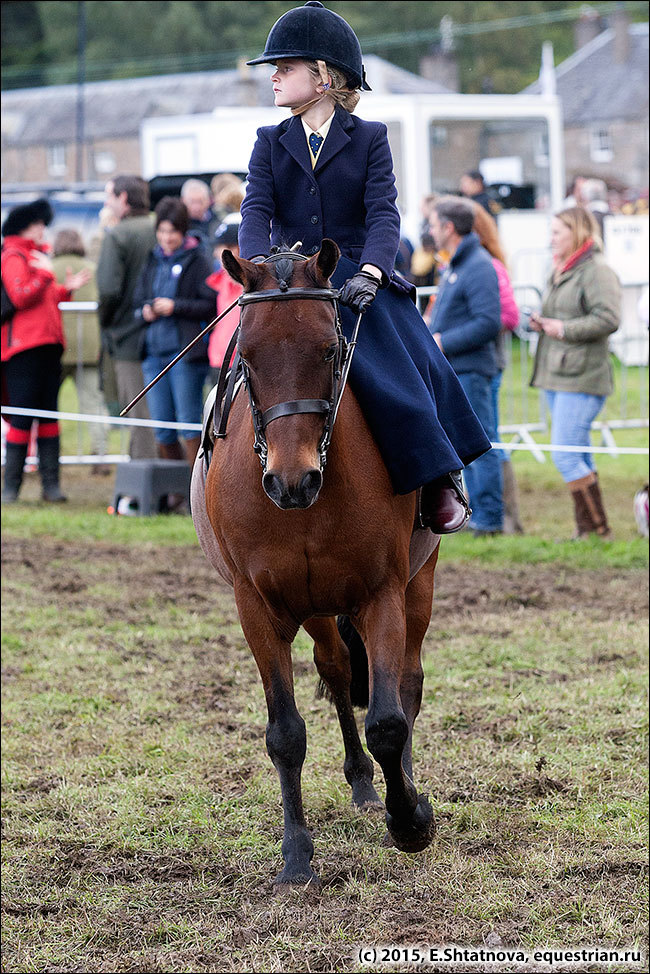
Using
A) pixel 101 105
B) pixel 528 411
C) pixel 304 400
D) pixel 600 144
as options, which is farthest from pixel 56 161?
pixel 304 400

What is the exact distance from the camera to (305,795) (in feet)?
17.3

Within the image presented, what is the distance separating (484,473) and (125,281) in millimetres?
3709

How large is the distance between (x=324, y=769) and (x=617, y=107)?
53998mm

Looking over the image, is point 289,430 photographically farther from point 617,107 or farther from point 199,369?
point 617,107

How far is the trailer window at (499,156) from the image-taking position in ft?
63.1

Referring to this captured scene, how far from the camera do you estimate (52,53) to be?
38750 millimetres

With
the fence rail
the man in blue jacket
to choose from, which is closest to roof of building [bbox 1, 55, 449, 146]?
the fence rail

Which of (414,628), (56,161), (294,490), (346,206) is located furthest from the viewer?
(56,161)

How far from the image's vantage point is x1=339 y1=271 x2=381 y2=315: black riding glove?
343 cm

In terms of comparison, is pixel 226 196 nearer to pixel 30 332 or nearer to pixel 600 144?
pixel 30 332

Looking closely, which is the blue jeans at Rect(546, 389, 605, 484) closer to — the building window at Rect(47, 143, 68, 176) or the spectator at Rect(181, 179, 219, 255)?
the spectator at Rect(181, 179, 219, 255)

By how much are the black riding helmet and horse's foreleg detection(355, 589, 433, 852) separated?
1.47m

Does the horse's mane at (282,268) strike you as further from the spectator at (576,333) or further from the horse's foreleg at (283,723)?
the spectator at (576,333)

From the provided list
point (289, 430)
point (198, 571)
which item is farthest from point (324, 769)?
point (198, 571)
